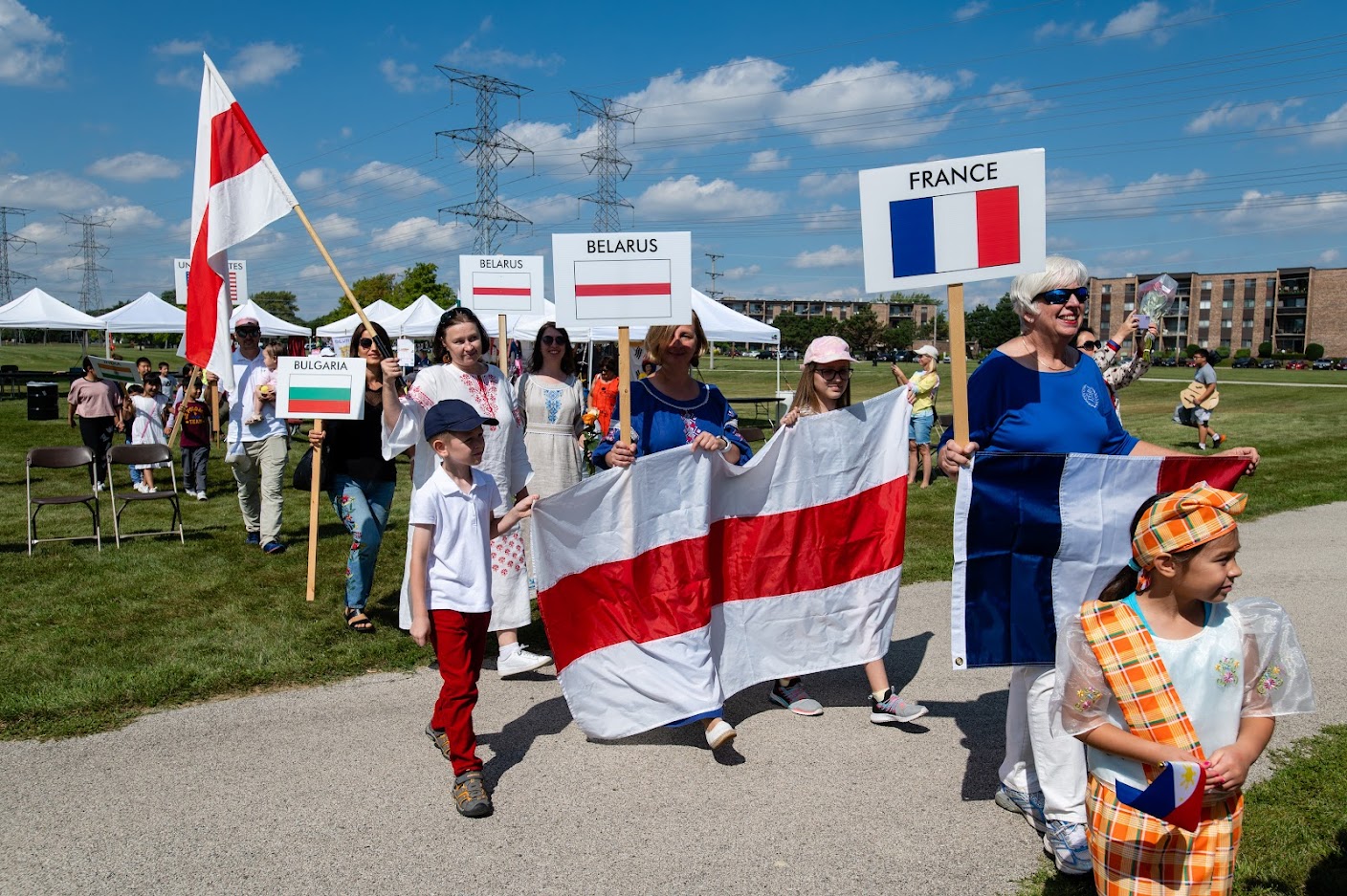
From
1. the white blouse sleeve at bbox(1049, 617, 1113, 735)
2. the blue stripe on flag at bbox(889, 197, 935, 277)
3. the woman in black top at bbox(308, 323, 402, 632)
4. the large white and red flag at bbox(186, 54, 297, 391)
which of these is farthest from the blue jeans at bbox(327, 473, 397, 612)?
the white blouse sleeve at bbox(1049, 617, 1113, 735)

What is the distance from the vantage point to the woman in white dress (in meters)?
5.52

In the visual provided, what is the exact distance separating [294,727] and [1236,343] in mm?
155725

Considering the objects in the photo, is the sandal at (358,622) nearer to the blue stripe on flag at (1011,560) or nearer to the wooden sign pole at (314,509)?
the wooden sign pole at (314,509)

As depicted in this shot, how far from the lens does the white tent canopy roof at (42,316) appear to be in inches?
1099

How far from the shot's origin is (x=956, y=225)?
13.3 feet

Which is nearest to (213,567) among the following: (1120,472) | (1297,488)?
(1120,472)

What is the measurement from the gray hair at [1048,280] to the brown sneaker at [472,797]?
2919 millimetres

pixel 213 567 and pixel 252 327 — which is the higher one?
pixel 252 327

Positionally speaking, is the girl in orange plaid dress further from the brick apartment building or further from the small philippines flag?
the brick apartment building

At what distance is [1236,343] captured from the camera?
5413 inches

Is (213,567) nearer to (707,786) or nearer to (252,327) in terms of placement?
(252,327)

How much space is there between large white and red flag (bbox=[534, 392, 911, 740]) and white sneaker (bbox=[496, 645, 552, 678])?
43.8 inches

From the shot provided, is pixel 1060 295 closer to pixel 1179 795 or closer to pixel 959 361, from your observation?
pixel 959 361

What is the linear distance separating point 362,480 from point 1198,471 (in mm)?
5223
